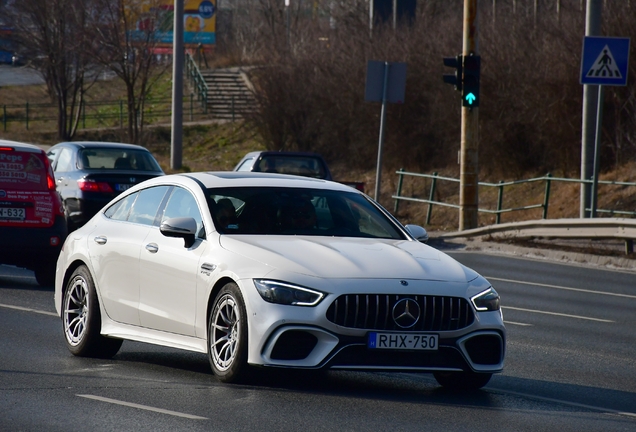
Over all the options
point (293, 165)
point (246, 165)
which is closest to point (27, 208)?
point (293, 165)

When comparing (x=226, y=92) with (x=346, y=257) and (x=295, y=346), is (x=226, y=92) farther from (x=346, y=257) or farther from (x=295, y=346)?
(x=295, y=346)

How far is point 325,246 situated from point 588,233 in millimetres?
12713

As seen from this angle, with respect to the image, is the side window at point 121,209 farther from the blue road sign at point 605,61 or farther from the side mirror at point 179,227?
the blue road sign at point 605,61

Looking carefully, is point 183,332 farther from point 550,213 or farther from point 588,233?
point 550,213

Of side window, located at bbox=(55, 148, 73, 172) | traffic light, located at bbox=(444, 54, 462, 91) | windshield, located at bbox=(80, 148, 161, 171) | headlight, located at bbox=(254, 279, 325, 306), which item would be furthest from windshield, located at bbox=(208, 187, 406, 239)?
traffic light, located at bbox=(444, 54, 462, 91)

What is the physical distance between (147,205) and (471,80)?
14.3 metres

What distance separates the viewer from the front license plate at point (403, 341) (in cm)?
762

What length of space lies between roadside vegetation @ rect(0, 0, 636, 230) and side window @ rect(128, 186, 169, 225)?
17.5 metres

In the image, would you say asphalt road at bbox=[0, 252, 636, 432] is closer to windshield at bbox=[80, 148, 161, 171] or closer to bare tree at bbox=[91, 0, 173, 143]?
windshield at bbox=[80, 148, 161, 171]

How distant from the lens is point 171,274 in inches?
341

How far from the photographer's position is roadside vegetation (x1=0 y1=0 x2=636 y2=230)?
92.1ft

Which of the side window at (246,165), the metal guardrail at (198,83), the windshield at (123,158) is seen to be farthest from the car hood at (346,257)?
the metal guardrail at (198,83)

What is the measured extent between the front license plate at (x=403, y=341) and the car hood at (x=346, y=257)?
14.7 inches

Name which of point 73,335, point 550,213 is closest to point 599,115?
point 550,213
